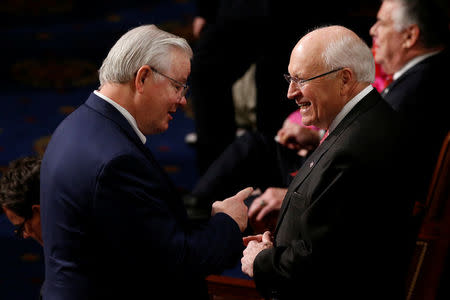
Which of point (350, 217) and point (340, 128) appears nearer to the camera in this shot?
point (350, 217)

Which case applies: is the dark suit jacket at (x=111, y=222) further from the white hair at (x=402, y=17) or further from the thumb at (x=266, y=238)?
the white hair at (x=402, y=17)

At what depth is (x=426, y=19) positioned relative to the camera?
303 centimetres

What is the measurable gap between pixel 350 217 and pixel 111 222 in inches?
24.9

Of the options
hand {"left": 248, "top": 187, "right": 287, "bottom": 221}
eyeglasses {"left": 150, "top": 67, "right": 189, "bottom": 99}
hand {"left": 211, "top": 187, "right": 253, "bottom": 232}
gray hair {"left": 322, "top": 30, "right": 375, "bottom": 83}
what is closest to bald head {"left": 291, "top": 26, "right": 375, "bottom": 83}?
gray hair {"left": 322, "top": 30, "right": 375, "bottom": 83}

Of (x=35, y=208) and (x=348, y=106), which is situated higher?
(x=348, y=106)

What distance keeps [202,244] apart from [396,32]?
185 centimetres

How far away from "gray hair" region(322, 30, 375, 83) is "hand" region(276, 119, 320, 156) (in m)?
1.19

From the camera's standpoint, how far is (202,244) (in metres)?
1.74

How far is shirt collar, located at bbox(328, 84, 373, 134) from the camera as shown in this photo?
5.72ft

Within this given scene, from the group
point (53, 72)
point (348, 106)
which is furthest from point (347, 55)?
point (53, 72)

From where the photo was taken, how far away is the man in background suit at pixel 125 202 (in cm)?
159

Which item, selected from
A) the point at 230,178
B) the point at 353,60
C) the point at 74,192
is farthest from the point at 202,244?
the point at 230,178

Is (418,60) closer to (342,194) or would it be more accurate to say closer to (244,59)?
(244,59)

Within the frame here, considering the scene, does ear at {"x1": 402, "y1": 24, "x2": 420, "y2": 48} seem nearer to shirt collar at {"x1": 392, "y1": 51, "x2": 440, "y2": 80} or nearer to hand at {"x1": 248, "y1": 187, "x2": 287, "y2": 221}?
shirt collar at {"x1": 392, "y1": 51, "x2": 440, "y2": 80}
